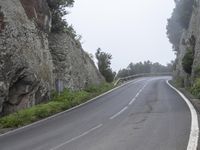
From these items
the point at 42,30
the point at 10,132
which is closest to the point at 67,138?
the point at 10,132

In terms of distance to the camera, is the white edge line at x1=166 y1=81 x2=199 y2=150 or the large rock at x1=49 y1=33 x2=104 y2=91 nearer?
the white edge line at x1=166 y1=81 x2=199 y2=150

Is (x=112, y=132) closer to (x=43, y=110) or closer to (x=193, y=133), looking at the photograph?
(x=193, y=133)

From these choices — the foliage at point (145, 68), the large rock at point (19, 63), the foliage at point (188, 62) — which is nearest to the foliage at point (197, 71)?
the foliage at point (188, 62)

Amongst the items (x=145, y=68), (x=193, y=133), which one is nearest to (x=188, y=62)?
(x=193, y=133)

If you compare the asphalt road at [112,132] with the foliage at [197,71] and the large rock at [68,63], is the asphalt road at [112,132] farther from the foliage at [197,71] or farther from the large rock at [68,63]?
the foliage at [197,71]

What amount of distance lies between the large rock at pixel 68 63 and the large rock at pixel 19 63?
296 centimetres

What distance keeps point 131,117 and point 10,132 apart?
529cm

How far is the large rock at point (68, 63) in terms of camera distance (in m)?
33.6

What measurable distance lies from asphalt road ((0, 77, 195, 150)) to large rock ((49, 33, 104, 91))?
1033 centimetres

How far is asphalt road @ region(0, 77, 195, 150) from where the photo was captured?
39.5ft

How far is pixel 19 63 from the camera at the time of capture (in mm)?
23516

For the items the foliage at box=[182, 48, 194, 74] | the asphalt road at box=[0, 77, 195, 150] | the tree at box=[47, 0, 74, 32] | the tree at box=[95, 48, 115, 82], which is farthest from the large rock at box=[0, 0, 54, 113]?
the tree at box=[95, 48, 115, 82]

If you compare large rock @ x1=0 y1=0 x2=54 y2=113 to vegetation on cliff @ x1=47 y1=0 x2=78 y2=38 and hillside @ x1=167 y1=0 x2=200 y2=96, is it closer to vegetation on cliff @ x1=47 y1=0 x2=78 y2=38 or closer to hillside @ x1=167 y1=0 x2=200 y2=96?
vegetation on cliff @ x1=47 y1=0 x2=78 y2=38

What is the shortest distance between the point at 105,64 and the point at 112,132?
1509 inches
